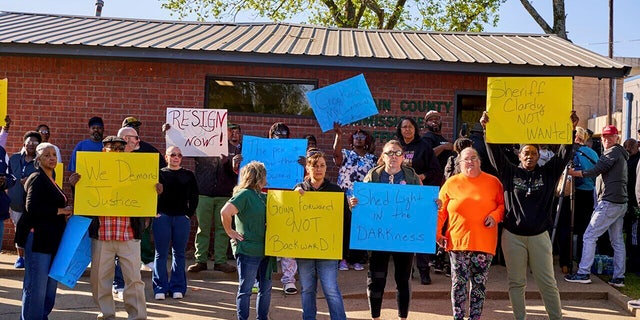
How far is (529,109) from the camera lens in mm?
5984

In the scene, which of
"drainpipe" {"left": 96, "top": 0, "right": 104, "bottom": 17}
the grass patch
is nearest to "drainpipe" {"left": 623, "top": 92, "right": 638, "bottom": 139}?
the grass patch

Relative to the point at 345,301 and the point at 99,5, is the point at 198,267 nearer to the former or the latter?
the point at 345,301

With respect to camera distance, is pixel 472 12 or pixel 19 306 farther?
pixel 472 12

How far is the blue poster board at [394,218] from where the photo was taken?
18.6ft

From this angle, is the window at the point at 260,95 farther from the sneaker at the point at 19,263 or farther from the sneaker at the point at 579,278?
the sneaker at the point at 579,278

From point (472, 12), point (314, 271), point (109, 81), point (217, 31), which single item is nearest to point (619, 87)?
point (472, 12)

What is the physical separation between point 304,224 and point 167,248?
2157mm

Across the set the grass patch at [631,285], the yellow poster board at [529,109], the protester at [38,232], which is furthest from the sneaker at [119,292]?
the grass patch at [631,285]

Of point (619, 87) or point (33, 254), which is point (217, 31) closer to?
point (33, 254)

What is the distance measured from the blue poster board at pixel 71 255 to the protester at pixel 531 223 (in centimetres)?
377

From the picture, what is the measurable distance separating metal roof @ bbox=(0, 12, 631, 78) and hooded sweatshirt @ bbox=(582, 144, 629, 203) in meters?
1.34

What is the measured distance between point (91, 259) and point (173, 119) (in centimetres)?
224

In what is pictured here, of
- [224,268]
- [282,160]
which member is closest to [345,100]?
[282,160]

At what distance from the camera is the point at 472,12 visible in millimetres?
28031
